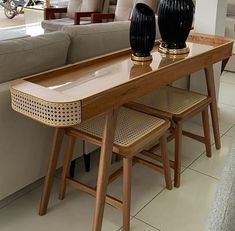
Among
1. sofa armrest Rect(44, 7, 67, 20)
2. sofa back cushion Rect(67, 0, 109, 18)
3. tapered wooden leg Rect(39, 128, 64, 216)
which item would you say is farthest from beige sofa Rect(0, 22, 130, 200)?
sofa armrest Rect(44, 7, 67, 20)

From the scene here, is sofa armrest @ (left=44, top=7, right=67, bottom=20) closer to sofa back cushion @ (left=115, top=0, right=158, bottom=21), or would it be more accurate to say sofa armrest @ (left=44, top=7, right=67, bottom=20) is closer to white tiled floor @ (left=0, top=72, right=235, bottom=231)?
sofa back cushion @ (left=115, top=0, right=158, bottom=21)

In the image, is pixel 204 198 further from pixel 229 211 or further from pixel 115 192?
pixel 229 211

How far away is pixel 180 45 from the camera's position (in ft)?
6.73

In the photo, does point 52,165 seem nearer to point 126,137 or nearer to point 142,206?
point 126,137

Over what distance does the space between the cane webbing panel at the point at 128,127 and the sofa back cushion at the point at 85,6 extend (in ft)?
11.7

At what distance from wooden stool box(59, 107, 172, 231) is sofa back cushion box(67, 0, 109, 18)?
3529 mm

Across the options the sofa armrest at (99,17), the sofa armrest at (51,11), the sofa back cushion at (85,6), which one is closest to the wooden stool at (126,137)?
the sofa armrest at (99,17)

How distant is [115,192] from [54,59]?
825 millimetres

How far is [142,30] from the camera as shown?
1844 mm

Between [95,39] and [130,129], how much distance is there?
60cm

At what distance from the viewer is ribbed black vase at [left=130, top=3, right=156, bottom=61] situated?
183cm

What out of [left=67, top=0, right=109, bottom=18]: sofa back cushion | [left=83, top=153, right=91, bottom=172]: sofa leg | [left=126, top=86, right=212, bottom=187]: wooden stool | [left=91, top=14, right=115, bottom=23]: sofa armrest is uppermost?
[left=67, top=0, right=109, bottom=18]: sofa back cushion

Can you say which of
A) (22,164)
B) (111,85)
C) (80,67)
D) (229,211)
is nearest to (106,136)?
(111,85)

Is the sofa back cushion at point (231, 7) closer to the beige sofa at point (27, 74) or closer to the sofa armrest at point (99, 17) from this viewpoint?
the sofa armrest at point (99, 17)
